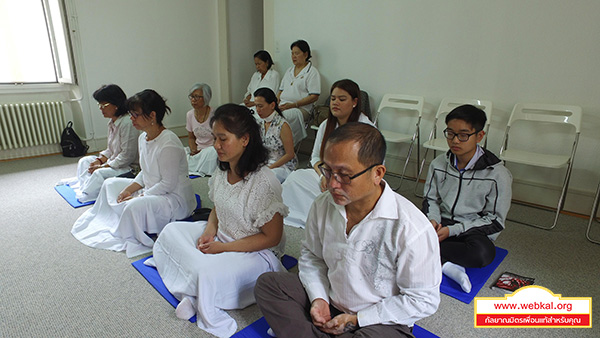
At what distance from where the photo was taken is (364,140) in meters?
1.08

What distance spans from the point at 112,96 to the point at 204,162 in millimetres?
1094

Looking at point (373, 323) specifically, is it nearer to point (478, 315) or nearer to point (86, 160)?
point (478, 315)

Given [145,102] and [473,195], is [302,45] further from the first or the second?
[473,195]

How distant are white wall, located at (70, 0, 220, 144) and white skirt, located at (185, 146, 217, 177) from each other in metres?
1.61

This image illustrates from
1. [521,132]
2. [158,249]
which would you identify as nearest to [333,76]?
[521,132]

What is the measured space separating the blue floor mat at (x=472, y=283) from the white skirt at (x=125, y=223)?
5.56 feet

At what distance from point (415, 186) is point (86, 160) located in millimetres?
2995

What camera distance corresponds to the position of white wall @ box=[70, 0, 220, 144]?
4152 millimetres

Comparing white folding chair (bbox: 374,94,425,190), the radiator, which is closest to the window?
the radiator

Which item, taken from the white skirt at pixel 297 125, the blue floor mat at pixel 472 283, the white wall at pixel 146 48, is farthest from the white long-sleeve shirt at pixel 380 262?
the white wall at pixel 146 48

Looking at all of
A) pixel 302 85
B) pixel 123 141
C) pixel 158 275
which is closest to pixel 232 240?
pixel 158 275

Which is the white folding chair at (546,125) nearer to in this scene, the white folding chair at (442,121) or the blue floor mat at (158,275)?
the white folding chair at (442,121)

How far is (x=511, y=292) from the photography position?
5.99 feet

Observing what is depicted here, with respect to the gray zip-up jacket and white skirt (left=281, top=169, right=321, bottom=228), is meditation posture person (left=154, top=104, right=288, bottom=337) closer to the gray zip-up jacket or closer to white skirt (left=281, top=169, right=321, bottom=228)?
white skirt (left=281, top=169, right=321, bottom=228)
